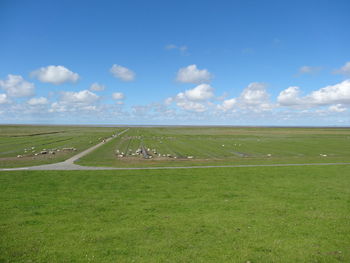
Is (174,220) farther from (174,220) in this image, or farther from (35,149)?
(35,149)

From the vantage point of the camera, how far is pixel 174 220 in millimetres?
12438

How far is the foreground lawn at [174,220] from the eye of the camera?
912 centimetres

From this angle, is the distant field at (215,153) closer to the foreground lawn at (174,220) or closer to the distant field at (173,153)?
the distant field at (173,153)

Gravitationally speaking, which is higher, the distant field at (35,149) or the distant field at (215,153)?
the distant field at (35,149)

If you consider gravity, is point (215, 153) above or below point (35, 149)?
below

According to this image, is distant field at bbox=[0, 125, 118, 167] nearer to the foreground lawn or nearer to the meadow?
the meadow

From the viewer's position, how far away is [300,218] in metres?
12.7

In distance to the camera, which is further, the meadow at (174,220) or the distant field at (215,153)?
the distant field at (215,153)

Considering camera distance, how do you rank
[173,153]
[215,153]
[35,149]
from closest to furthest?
[215,153], [173,153], [35,149]

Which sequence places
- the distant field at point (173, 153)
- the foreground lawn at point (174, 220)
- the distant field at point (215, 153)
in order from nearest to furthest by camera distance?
the foreground lawn at point (174, 220), the distant field at point (173, 153), the distant field at point (215, 153)

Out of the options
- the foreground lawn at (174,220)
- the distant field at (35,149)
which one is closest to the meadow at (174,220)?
the foreground lawn at (174,220)

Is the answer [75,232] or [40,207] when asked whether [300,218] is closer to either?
[75,232]

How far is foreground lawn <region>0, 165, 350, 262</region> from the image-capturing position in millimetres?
9125

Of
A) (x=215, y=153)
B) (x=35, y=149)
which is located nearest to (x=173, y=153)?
(x=215, y=153)
